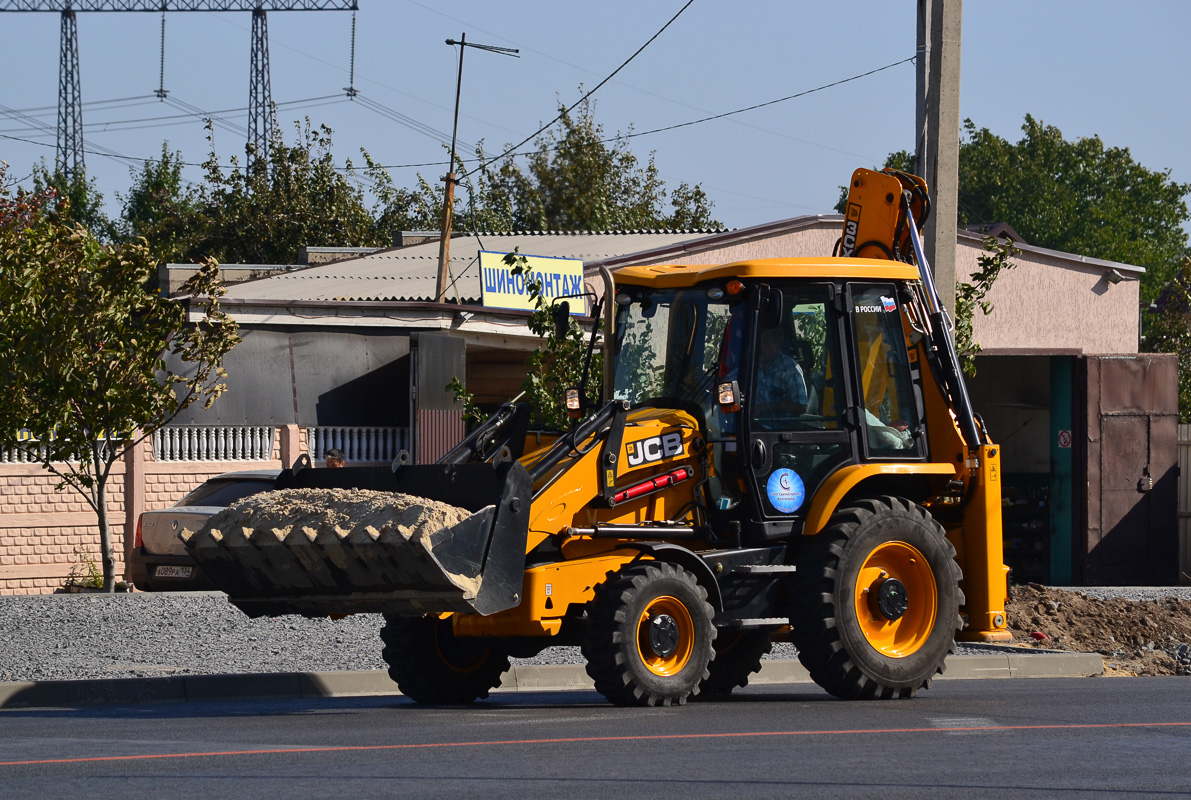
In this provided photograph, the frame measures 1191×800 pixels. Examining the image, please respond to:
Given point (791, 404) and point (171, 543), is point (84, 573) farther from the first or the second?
point (791, 404)

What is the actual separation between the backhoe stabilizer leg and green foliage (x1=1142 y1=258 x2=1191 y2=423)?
80.2 ft

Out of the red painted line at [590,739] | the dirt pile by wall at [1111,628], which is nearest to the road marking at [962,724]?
the red painted line at [590,739]

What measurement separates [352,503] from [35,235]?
10.2 meters

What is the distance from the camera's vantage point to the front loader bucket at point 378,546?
29.9 feet

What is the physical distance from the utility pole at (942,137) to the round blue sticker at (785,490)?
4.50 m

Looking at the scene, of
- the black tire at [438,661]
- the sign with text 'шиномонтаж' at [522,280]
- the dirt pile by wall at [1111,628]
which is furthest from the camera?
the sign with text 'шиномонтаж' at [522,280]

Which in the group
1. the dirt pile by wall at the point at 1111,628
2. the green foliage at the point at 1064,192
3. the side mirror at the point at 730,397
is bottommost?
the dirt pile by wall at the point at 1111,628

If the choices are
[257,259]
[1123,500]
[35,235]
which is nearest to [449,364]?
[35,235]

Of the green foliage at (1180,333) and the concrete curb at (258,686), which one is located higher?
the green foliage at (1180,333)

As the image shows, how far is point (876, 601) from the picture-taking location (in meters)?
10.3

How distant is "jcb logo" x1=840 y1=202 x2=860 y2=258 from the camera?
12.2 meters

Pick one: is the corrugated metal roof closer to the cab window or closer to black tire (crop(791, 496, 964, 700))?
the cab window

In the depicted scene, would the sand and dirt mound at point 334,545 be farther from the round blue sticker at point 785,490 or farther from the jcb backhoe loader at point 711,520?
the round blue sticker at point 785,490

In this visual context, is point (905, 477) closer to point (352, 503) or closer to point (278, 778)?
point (352, 503)
